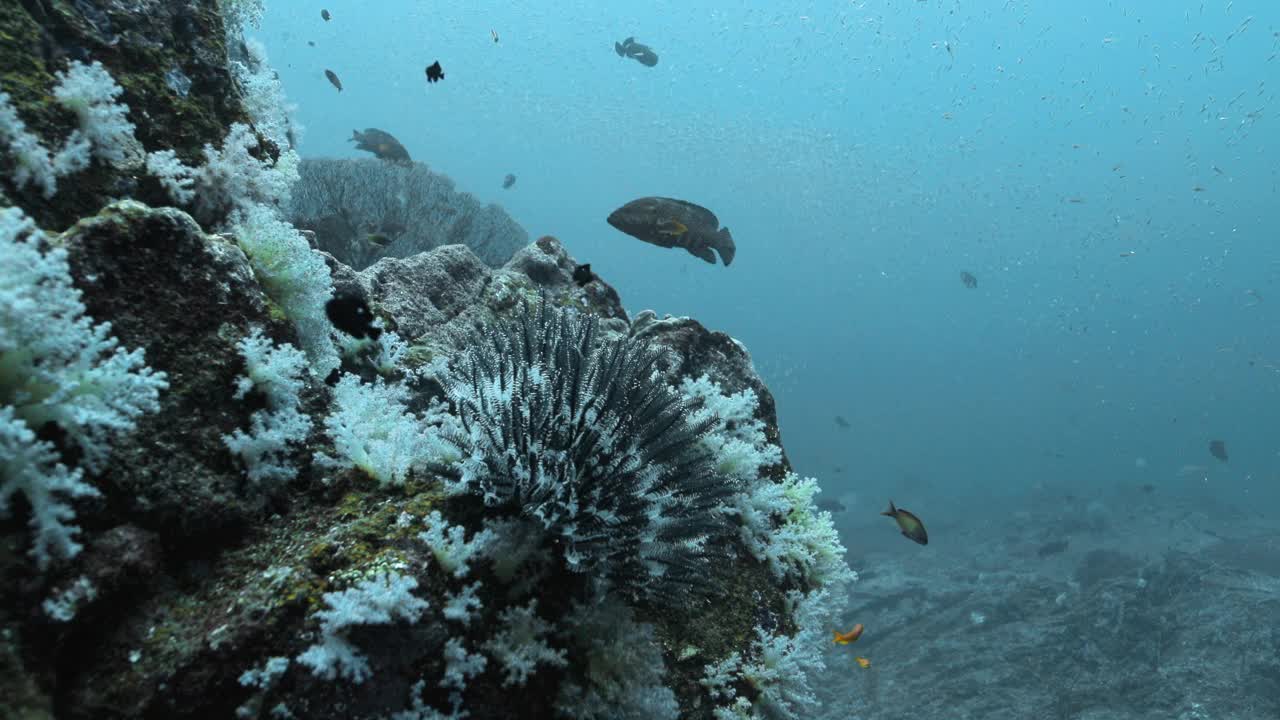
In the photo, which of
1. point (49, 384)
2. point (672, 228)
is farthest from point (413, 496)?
point (672, 228)

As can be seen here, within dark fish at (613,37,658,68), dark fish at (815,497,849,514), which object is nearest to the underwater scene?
dark fish at (613,37,658,68)

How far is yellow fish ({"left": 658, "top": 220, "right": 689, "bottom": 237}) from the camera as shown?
16.8 ft

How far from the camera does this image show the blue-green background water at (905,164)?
94812 mm

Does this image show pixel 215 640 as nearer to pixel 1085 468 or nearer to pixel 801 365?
pixel 1085 468

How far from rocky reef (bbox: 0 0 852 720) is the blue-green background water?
82.8 metres

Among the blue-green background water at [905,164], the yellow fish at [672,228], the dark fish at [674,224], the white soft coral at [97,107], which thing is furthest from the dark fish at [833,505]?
the blue-green background water at [905,164]

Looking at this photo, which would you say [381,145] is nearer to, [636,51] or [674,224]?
[636,51]

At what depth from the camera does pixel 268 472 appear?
6.24 feet

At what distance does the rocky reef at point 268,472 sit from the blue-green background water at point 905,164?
82822 mm

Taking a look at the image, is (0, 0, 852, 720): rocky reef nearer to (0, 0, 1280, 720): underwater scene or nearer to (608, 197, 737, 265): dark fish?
(0, 0, 1280, 720): underwater scene

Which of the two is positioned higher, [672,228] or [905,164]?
[905,164]

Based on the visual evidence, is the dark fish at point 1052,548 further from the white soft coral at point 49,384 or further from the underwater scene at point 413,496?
the white soft coral at point 49,384

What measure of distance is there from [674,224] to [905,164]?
414 feet

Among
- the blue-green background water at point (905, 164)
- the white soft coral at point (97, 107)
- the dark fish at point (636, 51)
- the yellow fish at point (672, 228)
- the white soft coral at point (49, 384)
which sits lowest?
the white soft coral at point (49, 384)
